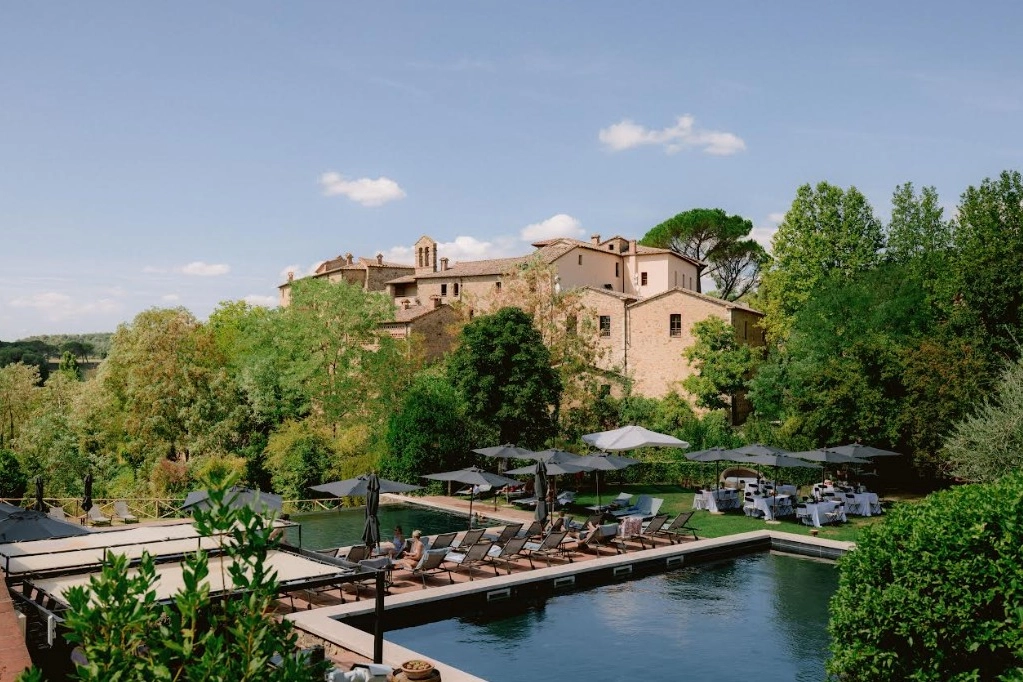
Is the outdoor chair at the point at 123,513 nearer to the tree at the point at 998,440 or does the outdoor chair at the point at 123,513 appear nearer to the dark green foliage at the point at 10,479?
the dark green foliage at the point at 10,479

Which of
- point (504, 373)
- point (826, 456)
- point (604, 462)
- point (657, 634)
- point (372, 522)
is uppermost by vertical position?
point (504, 373)

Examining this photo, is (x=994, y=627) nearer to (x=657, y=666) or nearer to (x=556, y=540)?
(x=657, y=666)

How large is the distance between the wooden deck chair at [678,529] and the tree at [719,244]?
55.3 meters

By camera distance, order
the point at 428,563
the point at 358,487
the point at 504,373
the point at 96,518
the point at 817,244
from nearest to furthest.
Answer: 1. the point at 428,563
2. the point at 358,487
3. the point at 96,518
4. the point at 504,373
5. the point at 817,244

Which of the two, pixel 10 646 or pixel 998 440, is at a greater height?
pixel 998 440

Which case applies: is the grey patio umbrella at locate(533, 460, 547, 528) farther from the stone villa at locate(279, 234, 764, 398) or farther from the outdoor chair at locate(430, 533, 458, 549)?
the stone villa at locate(279, 234, 764, 398)

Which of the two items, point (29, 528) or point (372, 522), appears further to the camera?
point (372, 522)

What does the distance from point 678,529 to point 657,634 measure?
21.8 feet

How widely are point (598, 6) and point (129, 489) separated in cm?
2735

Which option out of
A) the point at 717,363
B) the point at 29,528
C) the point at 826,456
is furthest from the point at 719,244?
the point at 29,528

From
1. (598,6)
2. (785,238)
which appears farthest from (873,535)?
(785,238)

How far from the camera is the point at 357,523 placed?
24078 mm

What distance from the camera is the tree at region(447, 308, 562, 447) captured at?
30.1 metres

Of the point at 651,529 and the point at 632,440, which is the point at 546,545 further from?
the point at 632,440
